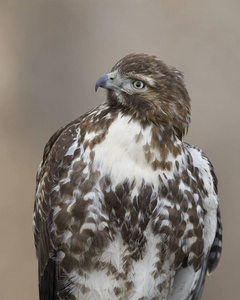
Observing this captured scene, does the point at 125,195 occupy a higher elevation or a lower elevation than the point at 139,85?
lower

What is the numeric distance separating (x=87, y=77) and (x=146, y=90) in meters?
0.97

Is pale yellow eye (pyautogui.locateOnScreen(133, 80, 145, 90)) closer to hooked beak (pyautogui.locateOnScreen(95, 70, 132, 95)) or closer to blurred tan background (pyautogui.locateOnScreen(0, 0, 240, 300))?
hooked beak (pyautogui.locateOnScreen(95, 70, 132, 95))

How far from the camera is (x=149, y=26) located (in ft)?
9.52

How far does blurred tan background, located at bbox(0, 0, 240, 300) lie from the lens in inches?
113

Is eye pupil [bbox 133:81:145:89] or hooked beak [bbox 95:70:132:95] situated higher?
hooked beak [bbox 95:70:132:95]

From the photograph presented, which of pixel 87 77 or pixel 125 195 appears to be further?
pixel 87 77

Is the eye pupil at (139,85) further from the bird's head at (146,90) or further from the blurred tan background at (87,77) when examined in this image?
the blurred tan background at (87,77)

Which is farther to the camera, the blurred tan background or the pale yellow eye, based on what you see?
Result: the blurred tan background

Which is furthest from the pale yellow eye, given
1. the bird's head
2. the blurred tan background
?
the blurred tan background

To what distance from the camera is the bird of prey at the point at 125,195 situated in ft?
6.47

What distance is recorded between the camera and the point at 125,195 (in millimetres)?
1997

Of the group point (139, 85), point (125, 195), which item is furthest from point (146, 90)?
point (125, 195)

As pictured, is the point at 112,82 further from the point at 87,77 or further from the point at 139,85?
the point at 87,77

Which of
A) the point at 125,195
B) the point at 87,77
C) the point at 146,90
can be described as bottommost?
the point at 125,195
